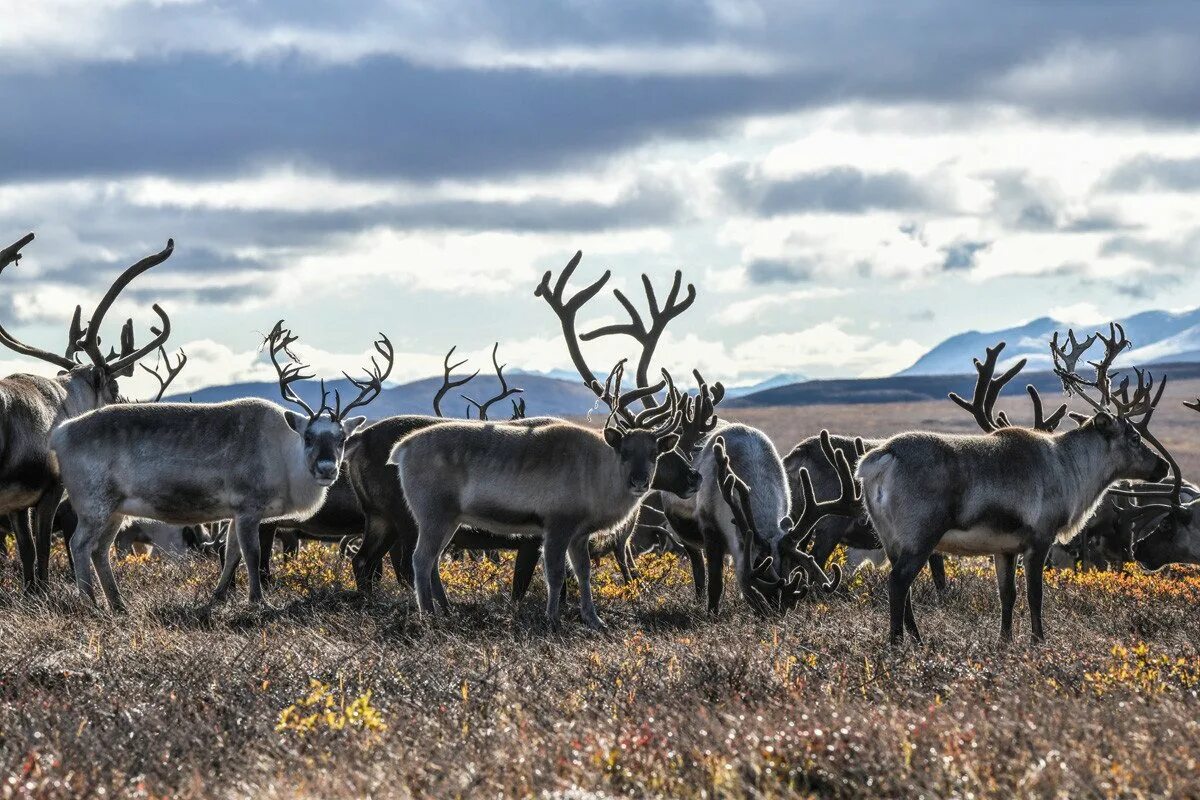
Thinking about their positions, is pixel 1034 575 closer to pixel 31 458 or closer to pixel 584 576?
pixel 584 576

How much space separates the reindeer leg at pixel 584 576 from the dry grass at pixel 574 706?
18 cm

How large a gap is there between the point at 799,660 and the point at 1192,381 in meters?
190

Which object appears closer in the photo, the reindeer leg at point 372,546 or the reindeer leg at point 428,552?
the reindeer leg at point 428,552

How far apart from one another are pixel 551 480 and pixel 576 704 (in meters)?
4.38

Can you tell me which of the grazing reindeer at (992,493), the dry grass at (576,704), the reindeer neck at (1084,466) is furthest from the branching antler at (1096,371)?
the dry grass at (576,704)

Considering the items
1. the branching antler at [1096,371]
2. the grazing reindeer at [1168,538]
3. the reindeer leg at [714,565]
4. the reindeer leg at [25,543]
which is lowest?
the grazing reindeer at [1168,538]

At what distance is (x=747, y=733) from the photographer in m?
5.77

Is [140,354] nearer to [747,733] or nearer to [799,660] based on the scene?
[799,660]

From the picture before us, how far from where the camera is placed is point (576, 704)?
678 centimetres

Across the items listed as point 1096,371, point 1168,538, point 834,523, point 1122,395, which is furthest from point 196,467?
point 1168,538

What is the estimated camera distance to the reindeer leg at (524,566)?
1220 centimetres

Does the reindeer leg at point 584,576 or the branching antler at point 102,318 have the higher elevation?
the branching antler at point 102,318

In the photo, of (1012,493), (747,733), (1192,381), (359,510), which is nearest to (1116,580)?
(1012,493)

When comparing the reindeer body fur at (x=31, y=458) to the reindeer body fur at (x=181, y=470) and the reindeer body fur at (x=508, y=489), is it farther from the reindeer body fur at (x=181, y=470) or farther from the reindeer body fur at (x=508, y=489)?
the reindeer body fur at (x=508, y=489)
